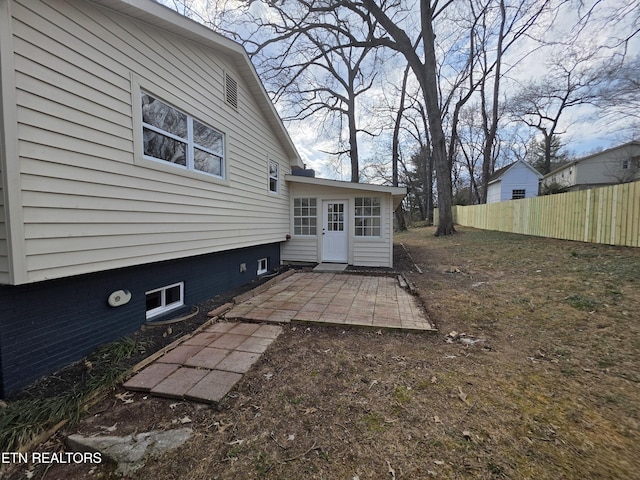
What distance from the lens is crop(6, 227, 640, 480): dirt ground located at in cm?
161

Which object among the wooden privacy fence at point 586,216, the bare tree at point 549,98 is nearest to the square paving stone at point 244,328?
the wooden privacy fence at point 586,216

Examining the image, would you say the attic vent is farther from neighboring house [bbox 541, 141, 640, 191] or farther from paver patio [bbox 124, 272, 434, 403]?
neighboring house [bbox 541, 141, 640, 191]

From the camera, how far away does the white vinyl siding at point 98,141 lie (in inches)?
94.9

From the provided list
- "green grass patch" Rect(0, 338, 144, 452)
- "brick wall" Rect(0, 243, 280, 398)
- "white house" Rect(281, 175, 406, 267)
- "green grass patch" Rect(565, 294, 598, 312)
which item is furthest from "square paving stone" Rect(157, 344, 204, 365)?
"white house" Rect(281, 175, 406, 267)

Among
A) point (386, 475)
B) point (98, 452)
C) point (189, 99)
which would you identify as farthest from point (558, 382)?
point (189, 99)

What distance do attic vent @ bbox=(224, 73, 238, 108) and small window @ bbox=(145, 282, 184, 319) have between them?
3934 mm

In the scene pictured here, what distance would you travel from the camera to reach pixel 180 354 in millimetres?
2955

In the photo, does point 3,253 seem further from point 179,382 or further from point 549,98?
point 549,98

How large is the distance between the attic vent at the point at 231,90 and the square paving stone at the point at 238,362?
5078mm

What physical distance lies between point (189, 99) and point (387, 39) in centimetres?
1275

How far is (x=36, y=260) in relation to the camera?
7.91 feet

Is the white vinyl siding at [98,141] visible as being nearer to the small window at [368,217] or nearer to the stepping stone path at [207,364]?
the stepping stone path at [207,364]

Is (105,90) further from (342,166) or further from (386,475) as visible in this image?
(342,166)

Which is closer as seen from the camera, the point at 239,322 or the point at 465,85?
the point at 239,322
